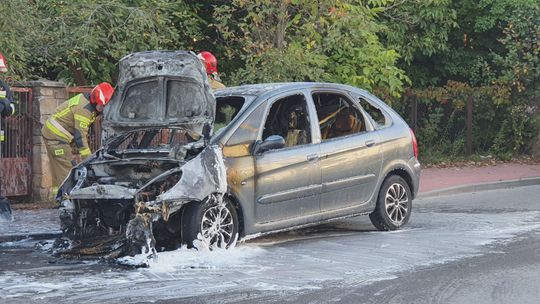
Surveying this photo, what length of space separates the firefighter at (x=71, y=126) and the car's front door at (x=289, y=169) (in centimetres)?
244

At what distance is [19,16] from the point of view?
38.4 ft

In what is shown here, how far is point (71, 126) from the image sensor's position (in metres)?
10.4

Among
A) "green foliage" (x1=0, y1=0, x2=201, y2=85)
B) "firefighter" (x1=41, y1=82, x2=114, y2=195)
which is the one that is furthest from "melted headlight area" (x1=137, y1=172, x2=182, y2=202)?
"green foliage" (x1=0, y1=0, x2=201, y2=85)

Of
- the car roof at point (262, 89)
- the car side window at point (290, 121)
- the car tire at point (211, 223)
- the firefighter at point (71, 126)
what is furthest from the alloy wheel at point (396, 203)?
the firefighter at point (71, 126)

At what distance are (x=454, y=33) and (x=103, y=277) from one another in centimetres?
1641

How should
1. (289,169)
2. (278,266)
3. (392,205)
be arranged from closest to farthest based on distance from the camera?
(278,266) → (289,169) → (392,205)

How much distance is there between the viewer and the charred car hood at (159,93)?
27.3 feet

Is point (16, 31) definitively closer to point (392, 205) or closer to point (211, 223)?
point (211, 223)

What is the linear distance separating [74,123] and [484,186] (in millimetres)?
8048

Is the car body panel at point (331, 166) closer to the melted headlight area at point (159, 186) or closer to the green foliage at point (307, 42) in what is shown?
the melted headlight area at point (159, 186)

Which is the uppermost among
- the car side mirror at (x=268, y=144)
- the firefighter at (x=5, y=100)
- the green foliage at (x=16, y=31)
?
the green foliage at (x=16, y=31)

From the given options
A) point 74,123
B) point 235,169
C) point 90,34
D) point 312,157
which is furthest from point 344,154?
point 90,34

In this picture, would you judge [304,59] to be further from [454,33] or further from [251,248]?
[454,33]

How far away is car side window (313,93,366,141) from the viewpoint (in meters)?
9.20
